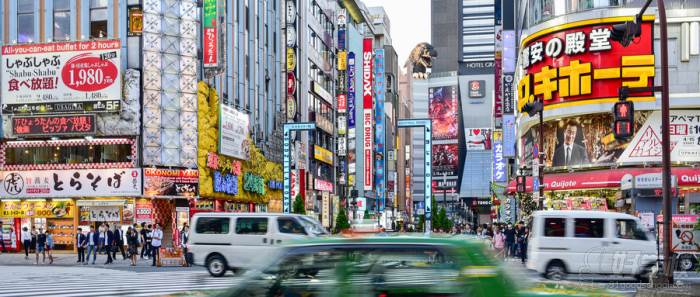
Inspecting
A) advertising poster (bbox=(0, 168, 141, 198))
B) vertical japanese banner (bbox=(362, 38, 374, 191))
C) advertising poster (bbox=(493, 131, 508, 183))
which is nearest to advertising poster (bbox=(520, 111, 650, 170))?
advertising poster (bbox=(0, 168, 141, 198))

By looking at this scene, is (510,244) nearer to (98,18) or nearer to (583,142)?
(583,142)

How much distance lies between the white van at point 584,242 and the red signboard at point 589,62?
21975 millimetres

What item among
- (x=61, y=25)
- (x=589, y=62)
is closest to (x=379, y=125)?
(x=61, y=25)

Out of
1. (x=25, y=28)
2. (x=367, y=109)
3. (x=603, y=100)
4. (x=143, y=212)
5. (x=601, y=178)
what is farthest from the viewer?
(x=367, y=109)

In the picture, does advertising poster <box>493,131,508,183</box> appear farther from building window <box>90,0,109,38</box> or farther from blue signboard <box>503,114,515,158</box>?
building window <box>90,0,109,38</box>

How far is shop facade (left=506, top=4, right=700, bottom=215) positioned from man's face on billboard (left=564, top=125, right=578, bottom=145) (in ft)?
0.17

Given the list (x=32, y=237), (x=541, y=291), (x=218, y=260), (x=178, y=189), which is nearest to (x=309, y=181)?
(x=178, y=189)

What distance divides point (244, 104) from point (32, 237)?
1972 centimetres

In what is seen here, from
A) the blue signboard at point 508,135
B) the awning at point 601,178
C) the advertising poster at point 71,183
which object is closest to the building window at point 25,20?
the advertising poster at point 71,183

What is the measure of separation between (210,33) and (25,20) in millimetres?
9625

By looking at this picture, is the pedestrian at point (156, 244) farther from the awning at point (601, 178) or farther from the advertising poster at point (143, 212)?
the awning at point (601, 178)

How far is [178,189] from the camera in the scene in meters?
45.8

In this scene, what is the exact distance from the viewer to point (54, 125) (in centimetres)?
4534

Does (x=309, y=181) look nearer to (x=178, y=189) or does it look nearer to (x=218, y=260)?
(x=178, y=189)
